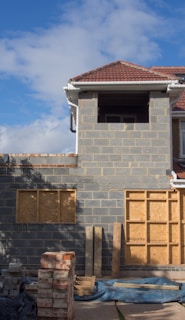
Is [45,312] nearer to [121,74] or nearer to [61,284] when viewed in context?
[61,284]

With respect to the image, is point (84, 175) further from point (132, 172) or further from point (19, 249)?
point (19, 249)

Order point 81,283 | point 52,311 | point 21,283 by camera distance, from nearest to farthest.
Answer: point 52,311
point 21,283
point 81,283

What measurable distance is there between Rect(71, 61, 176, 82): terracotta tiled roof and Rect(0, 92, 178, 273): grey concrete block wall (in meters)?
0.91

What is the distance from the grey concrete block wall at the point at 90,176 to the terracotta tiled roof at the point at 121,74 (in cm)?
Answer: 91

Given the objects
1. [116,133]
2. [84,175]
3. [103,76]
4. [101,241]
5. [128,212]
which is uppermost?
[103,76]

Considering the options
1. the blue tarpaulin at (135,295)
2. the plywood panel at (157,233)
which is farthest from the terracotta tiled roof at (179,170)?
the blue tarpaulin at (135,295)

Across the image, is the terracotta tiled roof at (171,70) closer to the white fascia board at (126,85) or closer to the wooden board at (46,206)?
the white fascia board at (126,85)

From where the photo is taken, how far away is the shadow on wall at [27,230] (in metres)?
12.3

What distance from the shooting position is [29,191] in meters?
12.7

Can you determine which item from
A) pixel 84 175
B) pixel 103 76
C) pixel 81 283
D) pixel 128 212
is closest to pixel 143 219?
pixel 128 212

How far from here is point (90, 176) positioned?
12570mm

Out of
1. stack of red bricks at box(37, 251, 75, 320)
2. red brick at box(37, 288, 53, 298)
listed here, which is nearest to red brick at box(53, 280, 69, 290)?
stack of red bricks at box(37, 251, 75, 320)

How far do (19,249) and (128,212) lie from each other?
11.6 feet

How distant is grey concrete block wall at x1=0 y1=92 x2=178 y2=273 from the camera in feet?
40.5
